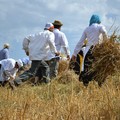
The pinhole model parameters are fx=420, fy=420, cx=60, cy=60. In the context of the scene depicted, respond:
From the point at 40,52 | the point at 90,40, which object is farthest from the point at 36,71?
the point at 90,40

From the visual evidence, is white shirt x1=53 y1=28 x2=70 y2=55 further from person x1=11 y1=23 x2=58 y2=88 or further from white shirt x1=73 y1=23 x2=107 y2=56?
white shirt x1=73 y1=23 x2=107 y2=56

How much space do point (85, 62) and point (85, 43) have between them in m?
0.50

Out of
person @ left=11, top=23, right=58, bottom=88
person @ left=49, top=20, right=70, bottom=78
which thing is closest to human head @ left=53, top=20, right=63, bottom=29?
person @ left=49, top=20, right=70, bottom=78

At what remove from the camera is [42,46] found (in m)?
8.27

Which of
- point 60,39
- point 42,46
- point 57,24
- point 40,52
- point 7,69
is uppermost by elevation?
point 57,24

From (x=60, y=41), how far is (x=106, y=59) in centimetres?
281

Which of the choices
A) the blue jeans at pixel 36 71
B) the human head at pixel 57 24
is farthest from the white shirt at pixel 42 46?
the human head at pixel 57 24

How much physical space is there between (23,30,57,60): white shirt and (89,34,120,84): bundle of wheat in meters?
1.89

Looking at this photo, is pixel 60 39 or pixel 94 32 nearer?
pixel 94 32

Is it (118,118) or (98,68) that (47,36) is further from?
(118,118)

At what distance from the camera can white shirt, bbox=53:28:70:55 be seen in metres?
9.02

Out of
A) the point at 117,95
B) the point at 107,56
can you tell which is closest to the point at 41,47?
the point at 107,56

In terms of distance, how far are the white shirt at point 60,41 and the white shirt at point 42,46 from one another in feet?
2.40

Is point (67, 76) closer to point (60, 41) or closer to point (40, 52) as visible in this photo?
point (60, 41)
